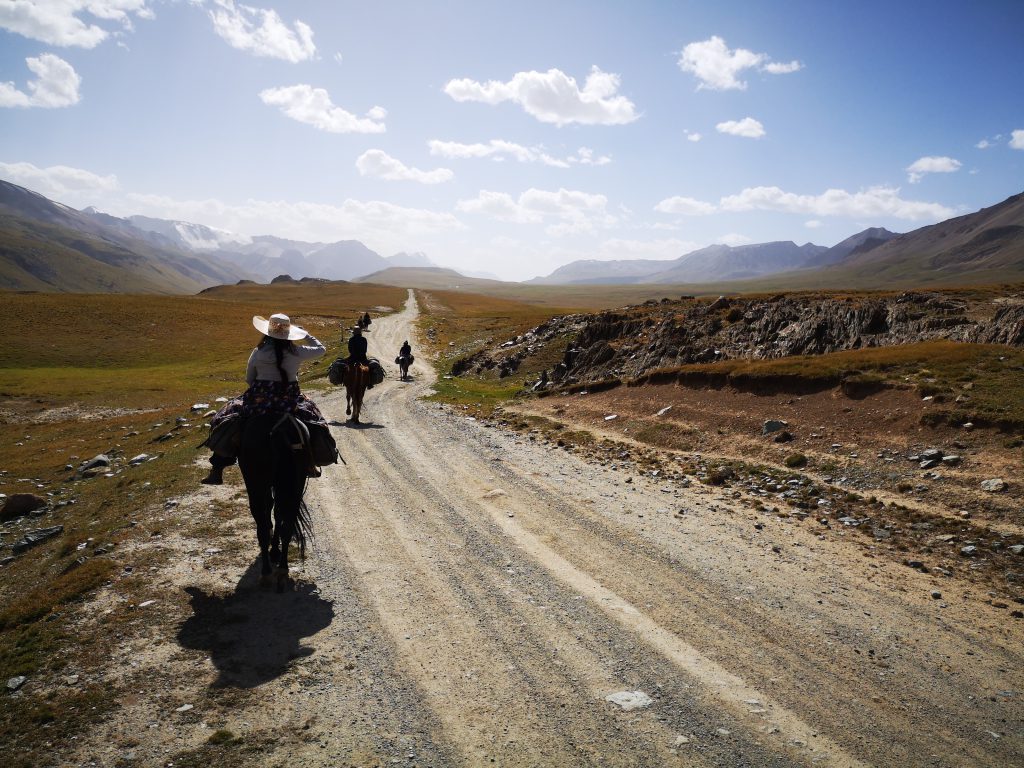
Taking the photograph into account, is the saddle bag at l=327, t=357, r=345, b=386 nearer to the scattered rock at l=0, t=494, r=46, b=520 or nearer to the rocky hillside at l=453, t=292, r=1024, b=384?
the scattered rock at l=0, t=494, r=46, b=520

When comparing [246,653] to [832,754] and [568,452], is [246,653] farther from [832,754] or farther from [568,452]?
[568,452]

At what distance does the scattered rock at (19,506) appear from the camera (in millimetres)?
13672

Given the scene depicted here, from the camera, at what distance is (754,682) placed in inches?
249

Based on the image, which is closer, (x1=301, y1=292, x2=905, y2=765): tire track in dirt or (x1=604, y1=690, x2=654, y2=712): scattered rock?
(x1=301, y1=292, x2=905, y2=765): tire track in dirt

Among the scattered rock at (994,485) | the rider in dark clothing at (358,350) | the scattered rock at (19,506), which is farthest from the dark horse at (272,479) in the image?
the rider in dark clothing at (358,350)

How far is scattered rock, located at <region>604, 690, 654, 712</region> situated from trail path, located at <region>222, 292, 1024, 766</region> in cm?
6

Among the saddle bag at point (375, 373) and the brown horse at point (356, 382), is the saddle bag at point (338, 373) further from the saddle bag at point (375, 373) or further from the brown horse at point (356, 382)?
the saddle bag at point (375, 373)

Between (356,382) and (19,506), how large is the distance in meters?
10.4

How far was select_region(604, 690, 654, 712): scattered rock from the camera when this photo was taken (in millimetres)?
5906

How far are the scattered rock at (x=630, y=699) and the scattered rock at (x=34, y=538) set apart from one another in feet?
39.1

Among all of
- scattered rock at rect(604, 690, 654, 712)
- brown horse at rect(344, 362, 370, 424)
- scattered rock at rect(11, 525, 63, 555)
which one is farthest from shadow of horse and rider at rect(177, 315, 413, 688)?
brown horse at rect(344, 362, 370, 424)

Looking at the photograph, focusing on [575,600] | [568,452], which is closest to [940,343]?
[568,452]

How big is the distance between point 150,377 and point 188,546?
150 feet

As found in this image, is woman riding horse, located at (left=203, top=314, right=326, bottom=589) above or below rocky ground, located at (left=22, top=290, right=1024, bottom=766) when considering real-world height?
above
